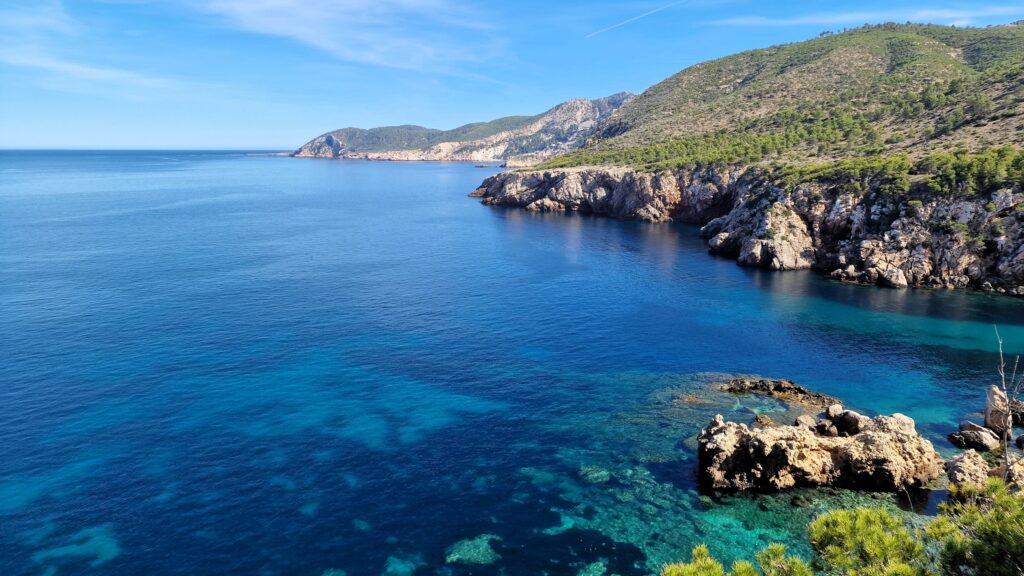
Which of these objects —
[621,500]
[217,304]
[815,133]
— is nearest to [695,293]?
[621,500]

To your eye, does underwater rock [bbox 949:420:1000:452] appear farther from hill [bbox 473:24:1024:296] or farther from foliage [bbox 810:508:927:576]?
hill [bbox 473:24:1024:296]

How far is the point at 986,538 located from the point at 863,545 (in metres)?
2.93

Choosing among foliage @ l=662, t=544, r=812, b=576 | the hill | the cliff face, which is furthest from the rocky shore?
the hill

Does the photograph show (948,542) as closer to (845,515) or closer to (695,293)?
(845,515)

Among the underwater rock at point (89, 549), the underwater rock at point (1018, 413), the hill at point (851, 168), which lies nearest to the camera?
the underwater rock at point (89, 549)

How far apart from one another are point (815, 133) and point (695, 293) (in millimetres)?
78098

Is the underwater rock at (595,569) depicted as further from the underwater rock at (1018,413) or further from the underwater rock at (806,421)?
the underwater rock at (1018,413)

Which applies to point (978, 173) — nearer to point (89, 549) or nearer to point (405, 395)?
point (405, 395)

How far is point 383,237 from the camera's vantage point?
125 m

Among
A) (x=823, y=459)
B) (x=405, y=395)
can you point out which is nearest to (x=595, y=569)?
(x=823, y=459)

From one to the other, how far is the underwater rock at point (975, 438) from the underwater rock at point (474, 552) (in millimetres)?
33793

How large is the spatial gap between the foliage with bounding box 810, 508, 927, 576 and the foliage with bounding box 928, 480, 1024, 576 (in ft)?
2.58

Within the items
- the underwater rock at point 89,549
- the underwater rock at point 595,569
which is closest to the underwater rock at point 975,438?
the underwater rock at point 595,569

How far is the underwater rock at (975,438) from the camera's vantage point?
1597 inches
